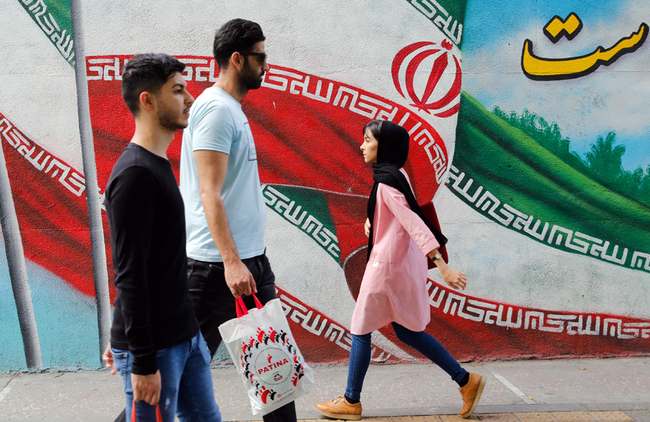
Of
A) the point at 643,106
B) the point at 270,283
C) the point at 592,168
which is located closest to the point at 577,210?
the point at 592,168

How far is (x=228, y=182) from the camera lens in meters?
2.54

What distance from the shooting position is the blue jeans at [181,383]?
72.0 inches

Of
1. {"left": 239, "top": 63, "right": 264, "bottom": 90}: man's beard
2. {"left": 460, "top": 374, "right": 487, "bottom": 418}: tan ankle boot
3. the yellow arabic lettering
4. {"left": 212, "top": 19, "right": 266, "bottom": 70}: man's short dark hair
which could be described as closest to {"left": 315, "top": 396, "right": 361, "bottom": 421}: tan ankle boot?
{"left": 460, "top": 374, "right": 487, "bottom": 418}: tan ankle boot

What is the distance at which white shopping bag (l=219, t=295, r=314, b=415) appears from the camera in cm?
220

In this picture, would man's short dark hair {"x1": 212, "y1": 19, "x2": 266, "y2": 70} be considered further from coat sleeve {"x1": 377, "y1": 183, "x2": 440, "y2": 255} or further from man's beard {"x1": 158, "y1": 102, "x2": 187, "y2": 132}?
coat sleeve {"x1": 377, "y1": 183, "x2": 440, "y2": 255}

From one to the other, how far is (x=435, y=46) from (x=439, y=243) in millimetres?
1692

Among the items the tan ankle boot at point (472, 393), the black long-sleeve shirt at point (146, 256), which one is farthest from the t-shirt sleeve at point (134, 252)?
the tan ankle boot at point (472, 393)

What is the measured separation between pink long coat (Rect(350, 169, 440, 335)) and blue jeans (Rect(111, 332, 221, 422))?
4.33 feet

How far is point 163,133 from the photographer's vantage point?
195 cm

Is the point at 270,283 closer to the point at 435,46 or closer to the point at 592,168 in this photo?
the point at 435,46

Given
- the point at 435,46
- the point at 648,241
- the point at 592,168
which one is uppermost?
the point at 435,46

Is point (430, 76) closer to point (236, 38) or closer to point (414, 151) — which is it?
point (414, 151)

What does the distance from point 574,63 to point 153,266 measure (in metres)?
3.53

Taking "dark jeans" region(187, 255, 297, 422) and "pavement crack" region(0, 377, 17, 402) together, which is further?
"pavement crack" region(0, 377, 17, 402)
